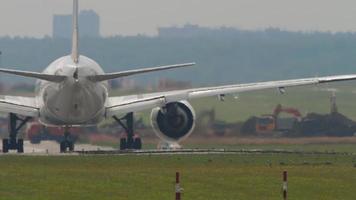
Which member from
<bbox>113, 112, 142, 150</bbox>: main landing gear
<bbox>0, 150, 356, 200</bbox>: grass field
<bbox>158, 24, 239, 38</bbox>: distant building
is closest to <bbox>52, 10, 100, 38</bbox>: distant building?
<bbox>158, 24, 239, 38</bbox>: distant building

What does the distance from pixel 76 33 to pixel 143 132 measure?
33.0 ft

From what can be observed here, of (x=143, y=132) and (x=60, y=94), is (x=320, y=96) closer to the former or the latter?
(x=143, y=132)

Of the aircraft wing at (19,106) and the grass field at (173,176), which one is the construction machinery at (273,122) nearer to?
the aircraft wing at (19,106)

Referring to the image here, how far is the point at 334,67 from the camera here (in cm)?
11238

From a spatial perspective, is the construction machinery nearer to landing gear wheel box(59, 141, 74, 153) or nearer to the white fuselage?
the white fuselage

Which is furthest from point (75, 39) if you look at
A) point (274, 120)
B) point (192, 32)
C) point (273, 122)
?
point (192, 32)

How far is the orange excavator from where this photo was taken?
69.4m

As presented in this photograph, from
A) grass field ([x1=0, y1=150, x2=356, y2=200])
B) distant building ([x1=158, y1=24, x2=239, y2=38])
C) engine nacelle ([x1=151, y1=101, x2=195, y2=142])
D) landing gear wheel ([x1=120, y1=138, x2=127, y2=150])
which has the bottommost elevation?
grass field ([x1=0, y1=150, x2=356, y2=200])

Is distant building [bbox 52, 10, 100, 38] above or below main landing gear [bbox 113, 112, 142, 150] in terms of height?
above

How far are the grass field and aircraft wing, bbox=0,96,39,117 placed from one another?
803 cm

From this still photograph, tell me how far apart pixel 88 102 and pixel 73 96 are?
2.77 ft

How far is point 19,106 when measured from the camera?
61.4m

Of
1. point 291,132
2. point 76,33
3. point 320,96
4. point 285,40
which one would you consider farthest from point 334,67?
point 76,33

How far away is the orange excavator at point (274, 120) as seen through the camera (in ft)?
228
